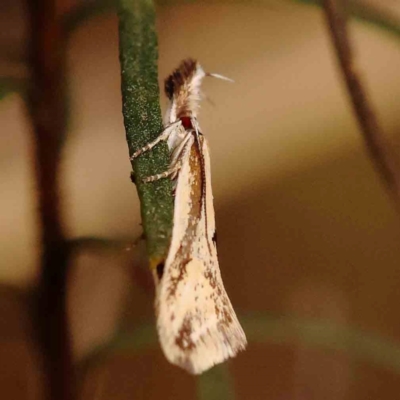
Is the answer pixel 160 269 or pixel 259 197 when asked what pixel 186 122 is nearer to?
pixel 160 269

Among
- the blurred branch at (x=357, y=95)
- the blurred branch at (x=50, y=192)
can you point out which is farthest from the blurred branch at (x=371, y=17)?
the blurred branch at (x=50, y=192)

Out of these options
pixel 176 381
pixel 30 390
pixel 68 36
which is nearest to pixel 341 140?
pixel 176 381

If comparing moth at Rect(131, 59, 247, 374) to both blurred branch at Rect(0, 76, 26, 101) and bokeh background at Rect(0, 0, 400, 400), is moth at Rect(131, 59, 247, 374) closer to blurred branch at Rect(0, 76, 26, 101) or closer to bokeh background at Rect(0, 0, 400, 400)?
blurred branch at Rect(0, 76, 26, 101)

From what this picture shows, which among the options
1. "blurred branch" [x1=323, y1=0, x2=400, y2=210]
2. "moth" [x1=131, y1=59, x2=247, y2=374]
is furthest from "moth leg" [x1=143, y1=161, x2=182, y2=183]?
"blurred branch" [x1=323, y1=0, x2=400, y2=210]

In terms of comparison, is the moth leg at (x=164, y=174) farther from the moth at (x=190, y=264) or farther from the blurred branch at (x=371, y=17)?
the blurred branch at (x=371, y=17)

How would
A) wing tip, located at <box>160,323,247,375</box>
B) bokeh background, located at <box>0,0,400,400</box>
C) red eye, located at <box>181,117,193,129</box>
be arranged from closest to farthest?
wing tip, located at <box>160,323,247,375</box>
red eye, located at <box>181,117,193,129</box>
bokeh background, located at <box>0,0,400,400</box>

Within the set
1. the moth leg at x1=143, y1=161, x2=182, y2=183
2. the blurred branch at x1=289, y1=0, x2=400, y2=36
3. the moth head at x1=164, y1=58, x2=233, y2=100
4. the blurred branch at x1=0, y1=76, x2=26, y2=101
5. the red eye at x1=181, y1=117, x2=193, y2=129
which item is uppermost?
the blurred branch at x1=289, y1=0, x2=400, y2=36

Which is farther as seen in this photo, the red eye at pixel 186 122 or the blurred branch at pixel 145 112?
the red eye at pixel 186 122
